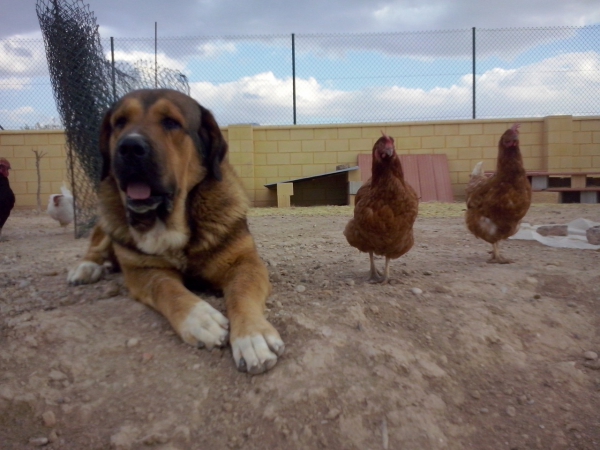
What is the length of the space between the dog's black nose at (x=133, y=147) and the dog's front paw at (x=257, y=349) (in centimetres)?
101

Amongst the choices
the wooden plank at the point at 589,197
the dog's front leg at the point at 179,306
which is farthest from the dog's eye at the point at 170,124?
the wooden plank at the point at 589,197

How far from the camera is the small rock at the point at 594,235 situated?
4.59 metres

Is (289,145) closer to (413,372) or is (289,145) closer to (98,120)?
(98,120)

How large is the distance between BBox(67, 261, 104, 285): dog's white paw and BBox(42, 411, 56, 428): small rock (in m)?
1.66

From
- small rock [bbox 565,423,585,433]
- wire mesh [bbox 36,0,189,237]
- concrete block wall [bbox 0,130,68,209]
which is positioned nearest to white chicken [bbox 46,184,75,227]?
wire mesh [bbox 36,0,189,237]

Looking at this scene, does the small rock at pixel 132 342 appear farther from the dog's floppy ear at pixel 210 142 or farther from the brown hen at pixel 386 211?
the brown hen at pixel 386 211

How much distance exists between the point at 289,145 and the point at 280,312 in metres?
10.5

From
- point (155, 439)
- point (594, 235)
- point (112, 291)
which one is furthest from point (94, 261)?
point (594, 235)

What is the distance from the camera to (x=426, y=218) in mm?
7820

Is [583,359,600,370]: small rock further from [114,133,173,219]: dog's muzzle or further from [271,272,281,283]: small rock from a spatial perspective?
[114,133,173,219]: dog's muzzle

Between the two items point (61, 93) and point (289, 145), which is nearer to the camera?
point (61, 93)

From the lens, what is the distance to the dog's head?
241cm

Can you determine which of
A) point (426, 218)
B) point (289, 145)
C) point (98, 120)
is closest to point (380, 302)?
point (98, 120)

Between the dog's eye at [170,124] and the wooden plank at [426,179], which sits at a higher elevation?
the dog's eye at [170,124]
